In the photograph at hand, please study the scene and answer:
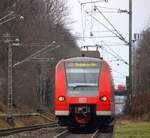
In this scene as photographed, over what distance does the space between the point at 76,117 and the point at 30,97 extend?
42795 mm

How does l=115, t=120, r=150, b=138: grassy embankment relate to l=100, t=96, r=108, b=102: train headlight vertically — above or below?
below

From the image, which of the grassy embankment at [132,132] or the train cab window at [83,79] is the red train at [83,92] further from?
the grassy embankment at [132,132]

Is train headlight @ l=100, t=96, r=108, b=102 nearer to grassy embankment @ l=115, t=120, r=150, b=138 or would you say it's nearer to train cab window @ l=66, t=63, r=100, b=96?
train cab window @ l=66, t=63, r=100, b=96

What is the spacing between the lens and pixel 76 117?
25812 millimetres

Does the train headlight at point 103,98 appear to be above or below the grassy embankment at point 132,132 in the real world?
above

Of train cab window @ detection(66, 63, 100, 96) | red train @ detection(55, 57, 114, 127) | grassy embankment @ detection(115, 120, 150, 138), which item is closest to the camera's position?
grassy embankment @ detection(115, 120, 150, 138)

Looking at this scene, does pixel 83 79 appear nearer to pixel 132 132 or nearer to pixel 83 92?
pixel 83 92

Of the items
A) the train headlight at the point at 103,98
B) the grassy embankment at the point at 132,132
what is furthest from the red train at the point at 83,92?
the grassy embankment at the point at 132,132

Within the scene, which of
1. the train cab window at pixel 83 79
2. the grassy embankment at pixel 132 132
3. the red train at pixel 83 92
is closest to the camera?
the grassy embankment at pixel 132 132

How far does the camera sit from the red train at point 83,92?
25.1 meters

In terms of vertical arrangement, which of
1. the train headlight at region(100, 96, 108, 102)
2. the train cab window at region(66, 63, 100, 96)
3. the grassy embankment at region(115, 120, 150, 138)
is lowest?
the grassy embankment at region(115, 120, 150, 138)

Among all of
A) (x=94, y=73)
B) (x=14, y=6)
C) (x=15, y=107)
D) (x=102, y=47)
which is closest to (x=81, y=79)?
(x=94, y=73)

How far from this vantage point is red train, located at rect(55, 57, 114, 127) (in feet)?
82.4

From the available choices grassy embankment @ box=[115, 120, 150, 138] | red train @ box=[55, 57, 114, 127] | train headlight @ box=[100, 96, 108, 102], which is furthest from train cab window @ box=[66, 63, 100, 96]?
grassy embankment @ box=[115, 120, 150, 138]
